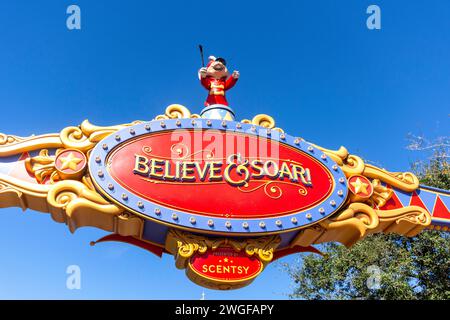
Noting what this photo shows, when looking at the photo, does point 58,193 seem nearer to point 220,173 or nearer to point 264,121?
point 220,173

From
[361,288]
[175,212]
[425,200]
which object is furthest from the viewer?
[361,288]

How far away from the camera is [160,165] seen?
18.3 feet

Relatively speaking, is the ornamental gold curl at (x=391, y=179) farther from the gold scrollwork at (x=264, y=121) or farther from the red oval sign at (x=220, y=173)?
the gold scrollwork at (x=264, y=121)

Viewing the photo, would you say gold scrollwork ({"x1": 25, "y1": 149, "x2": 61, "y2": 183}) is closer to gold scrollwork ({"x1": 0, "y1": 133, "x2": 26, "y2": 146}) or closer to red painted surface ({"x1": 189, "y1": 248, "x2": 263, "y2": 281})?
gold scrollwork ({"x1": 0, "y1": 133, "x2": 26, "y2": 146})

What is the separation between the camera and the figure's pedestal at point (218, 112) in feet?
21.3

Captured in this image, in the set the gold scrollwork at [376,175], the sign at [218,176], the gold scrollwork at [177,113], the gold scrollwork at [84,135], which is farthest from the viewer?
the gold scrollwork at [376,175]

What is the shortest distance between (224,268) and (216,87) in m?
2.87

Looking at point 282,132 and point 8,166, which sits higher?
point 282,132

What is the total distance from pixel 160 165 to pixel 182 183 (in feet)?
1.10

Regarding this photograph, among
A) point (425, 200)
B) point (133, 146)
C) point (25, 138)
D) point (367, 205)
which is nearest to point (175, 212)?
point (133, 146)

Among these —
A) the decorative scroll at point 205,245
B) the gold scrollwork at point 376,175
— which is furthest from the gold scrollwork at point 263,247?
the gold scrollwork at point 376,175

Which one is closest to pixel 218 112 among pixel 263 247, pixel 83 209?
pixel 263 247

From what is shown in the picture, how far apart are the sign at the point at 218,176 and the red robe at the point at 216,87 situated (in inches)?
34.6
